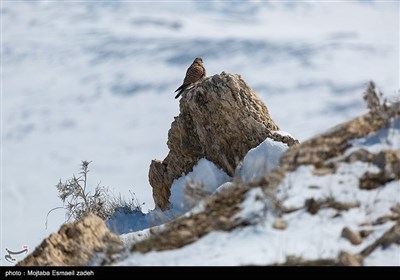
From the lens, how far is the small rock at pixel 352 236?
805cm

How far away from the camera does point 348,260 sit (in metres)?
7.68

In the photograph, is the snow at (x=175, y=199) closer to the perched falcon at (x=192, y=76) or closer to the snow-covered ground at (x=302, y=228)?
the perched falcon at (x=192, y=76)

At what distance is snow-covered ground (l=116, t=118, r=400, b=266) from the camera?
795 centimetres

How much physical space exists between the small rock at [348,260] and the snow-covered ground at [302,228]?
108 millimetres

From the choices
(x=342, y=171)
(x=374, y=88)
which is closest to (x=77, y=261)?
(x=342, y=171)

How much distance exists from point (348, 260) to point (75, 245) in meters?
3.23

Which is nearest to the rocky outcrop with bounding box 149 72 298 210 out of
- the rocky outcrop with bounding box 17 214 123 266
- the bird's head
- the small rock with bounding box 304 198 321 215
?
the bird's head

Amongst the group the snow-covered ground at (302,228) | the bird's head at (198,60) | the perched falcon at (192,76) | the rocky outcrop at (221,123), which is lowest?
the snow-covered ground at (302,228)

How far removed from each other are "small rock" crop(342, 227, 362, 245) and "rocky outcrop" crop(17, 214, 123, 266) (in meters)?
2.36

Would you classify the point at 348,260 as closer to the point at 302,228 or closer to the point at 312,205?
the point at 302,228

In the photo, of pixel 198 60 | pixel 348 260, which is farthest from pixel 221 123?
pixel 348 260

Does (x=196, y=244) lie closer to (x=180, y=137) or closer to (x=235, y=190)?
(x=235, y=190)

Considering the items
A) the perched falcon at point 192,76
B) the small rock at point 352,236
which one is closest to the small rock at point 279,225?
the small rock at point 352,236
